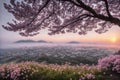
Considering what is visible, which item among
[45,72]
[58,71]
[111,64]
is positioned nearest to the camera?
[58,71]

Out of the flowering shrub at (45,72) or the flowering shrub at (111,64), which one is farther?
the flowering shrub at (111,64)

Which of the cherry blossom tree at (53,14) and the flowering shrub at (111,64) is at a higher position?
the cherry blossom tree at (53,14)

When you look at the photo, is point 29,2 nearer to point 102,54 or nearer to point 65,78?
point 65,78

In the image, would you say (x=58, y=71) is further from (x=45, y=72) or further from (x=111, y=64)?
(x=111, y=64)

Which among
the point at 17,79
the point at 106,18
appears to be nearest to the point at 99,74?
the point at 106,18

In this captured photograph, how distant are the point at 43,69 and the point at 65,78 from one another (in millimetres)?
1332

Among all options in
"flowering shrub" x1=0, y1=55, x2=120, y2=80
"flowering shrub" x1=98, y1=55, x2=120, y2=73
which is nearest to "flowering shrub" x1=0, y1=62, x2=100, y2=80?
"flowering shrub" x1=0, y1=55, x2=120, y2=80

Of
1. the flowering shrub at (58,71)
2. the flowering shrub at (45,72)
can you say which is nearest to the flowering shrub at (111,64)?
the flowering shrub at (58,71)

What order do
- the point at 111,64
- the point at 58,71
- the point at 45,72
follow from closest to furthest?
1. the point at 58,71
2. the point at 45,72
3. the point at 111,64

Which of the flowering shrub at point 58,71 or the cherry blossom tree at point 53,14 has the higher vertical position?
the cherry blossom tree at point 53,14

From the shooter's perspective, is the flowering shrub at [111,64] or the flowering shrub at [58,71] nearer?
the flowering shrub at [58,71]

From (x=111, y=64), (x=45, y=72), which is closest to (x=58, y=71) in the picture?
(x=45, y=72)

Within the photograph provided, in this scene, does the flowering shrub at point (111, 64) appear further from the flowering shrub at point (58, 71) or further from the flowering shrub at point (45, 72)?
the flowering shrub at point (45, 72)

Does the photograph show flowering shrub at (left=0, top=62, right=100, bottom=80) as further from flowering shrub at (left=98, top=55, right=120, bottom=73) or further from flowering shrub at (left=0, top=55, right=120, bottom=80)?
flowering shrub at (left=98, top=55, right=120, bottom=73)
